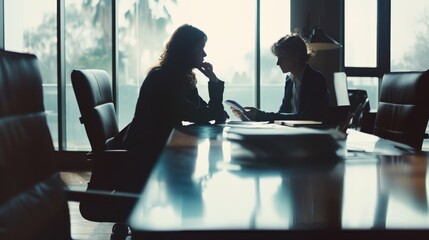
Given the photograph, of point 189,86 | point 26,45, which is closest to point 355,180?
point 189,86

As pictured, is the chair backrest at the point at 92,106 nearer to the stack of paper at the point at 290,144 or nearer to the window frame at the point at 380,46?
the stack of paper at the point at 290,144

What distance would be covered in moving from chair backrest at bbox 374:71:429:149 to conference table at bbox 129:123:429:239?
112 centimetres

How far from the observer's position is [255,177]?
3.77 feet

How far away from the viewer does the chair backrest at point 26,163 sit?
115 centimetres

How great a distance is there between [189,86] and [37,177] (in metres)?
2.22

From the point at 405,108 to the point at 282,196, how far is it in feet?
6.59

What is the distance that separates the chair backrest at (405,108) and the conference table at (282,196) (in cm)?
112

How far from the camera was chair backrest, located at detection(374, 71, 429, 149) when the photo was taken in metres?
2.62

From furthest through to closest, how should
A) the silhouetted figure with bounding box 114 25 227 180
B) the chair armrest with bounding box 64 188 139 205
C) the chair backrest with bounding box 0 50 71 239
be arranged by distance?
1. the silhouetted figure with bounding box 114 25 227 180
2. the chair armrest with bounding box 64 188 139 205
3. the chair backrest with bounding box 0 50 71 239

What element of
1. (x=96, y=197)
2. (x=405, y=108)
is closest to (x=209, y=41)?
(x=405, y=108)

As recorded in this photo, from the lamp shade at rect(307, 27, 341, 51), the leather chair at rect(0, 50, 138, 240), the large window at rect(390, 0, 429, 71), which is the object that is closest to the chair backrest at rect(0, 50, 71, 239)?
the leather chair at rect(0, 50, 138, 240)

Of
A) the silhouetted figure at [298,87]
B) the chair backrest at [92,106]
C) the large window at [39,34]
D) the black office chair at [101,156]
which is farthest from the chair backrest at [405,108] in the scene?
the large window at [39,34]

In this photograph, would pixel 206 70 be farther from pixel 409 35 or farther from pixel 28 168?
pixel 409 35

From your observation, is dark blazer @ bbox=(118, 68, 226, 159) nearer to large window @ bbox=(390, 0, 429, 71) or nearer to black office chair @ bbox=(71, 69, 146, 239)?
black office chair @ bbox=(71, 69, 146, 239)
